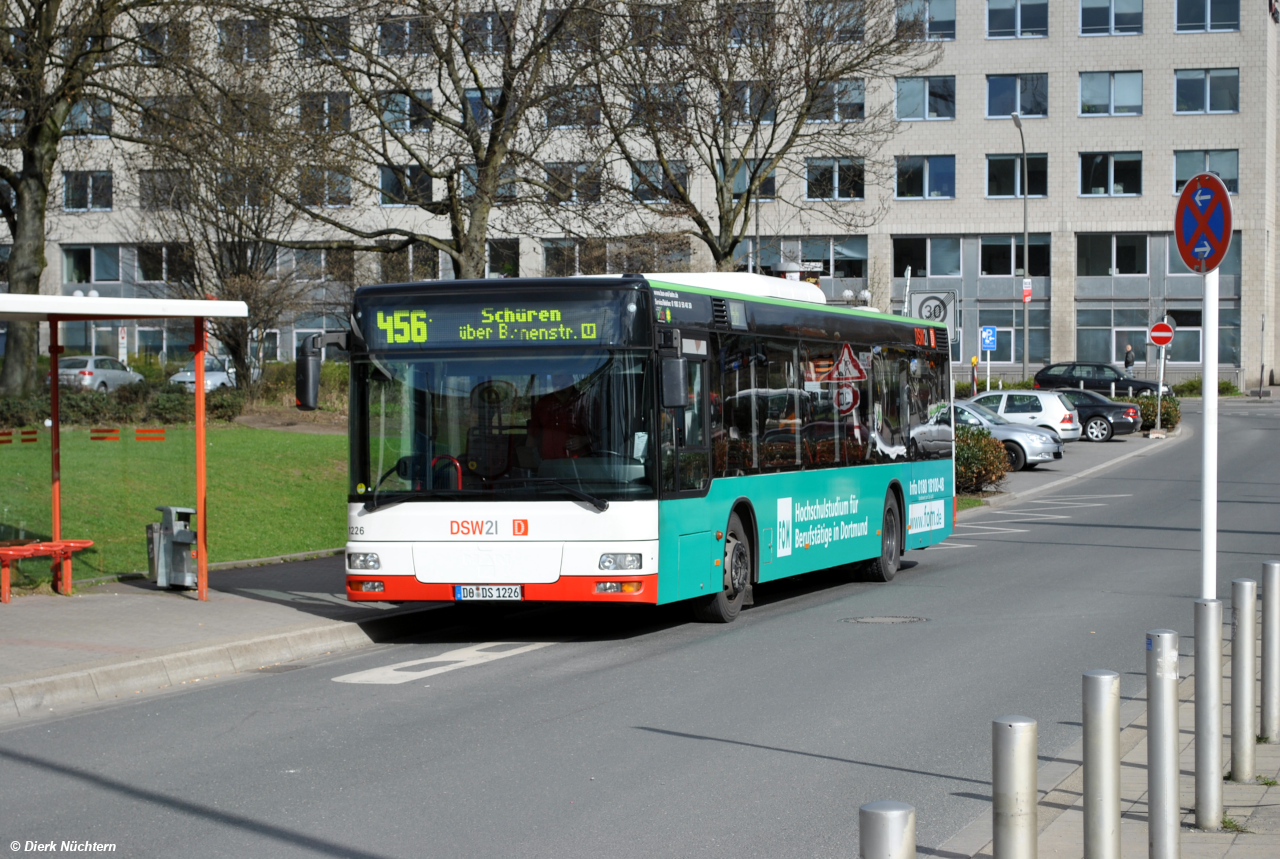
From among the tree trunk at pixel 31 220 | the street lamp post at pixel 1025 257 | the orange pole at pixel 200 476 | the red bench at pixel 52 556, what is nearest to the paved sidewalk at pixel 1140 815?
the orange pole at pixel 200 476

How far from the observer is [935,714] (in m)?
8.38

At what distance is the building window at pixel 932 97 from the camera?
63.8m

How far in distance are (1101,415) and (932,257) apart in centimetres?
2399

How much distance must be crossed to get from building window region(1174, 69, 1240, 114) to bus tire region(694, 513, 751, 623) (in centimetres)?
5611

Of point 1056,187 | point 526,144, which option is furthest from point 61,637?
point 1056,187

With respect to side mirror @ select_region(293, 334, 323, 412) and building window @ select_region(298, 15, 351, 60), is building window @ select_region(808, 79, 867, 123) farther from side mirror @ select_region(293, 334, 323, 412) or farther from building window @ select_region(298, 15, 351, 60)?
side mirror @ select_region(293, 334, 323, 412)

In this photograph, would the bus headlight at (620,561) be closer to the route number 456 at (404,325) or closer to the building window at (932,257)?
the route number 456 at (404,325)

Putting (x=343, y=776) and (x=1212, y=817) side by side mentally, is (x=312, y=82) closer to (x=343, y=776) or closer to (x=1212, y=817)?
(x=343, y=776)

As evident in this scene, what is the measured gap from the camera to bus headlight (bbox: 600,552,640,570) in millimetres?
10945

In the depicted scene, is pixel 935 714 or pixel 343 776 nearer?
pixel 343 776

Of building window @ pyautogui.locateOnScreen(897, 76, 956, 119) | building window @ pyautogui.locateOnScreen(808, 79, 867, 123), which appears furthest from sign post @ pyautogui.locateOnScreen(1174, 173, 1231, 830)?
building window @ pyautogui.locateOnScreen(897, 76, 956, 119)

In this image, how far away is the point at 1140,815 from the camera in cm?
593

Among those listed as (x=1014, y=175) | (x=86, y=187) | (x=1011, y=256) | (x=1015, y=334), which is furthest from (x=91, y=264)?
(x=1015, y=334)

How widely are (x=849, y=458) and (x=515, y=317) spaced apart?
497cm
